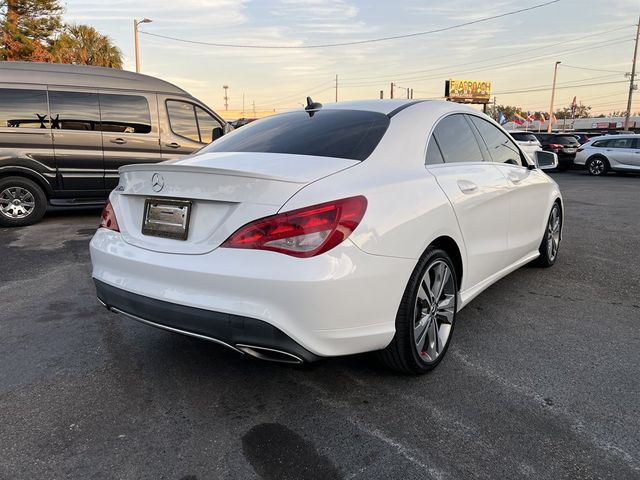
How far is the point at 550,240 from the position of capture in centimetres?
538

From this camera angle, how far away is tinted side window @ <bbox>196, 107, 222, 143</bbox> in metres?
8.90

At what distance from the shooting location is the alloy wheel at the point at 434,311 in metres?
3.00

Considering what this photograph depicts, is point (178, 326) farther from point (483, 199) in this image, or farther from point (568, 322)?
point (568, 322)

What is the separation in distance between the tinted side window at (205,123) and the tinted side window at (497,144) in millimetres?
5630

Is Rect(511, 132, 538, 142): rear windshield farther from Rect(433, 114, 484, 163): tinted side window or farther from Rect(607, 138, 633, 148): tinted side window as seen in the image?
Rect(433, 114, 484, 163): tinted side window

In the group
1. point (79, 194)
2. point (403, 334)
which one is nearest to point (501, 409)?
point (403, 334)

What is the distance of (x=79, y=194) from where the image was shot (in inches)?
313

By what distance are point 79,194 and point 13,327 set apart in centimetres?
455

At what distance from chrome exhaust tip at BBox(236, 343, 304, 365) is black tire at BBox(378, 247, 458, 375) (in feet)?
2.06

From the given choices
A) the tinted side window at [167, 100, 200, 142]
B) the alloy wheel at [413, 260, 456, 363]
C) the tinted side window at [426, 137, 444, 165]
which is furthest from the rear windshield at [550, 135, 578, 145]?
the alloy wheel at [413, 260, 456, 363]

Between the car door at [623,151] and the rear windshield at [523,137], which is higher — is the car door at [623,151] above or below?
below

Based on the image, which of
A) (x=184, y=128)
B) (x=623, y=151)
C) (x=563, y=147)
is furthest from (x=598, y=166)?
(x=184, y=128)

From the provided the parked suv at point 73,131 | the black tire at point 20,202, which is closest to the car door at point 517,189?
the parked suv at point 73,131

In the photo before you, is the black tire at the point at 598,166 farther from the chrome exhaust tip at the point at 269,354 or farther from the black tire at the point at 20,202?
the chrome exhaust tip at the point at 269,354
